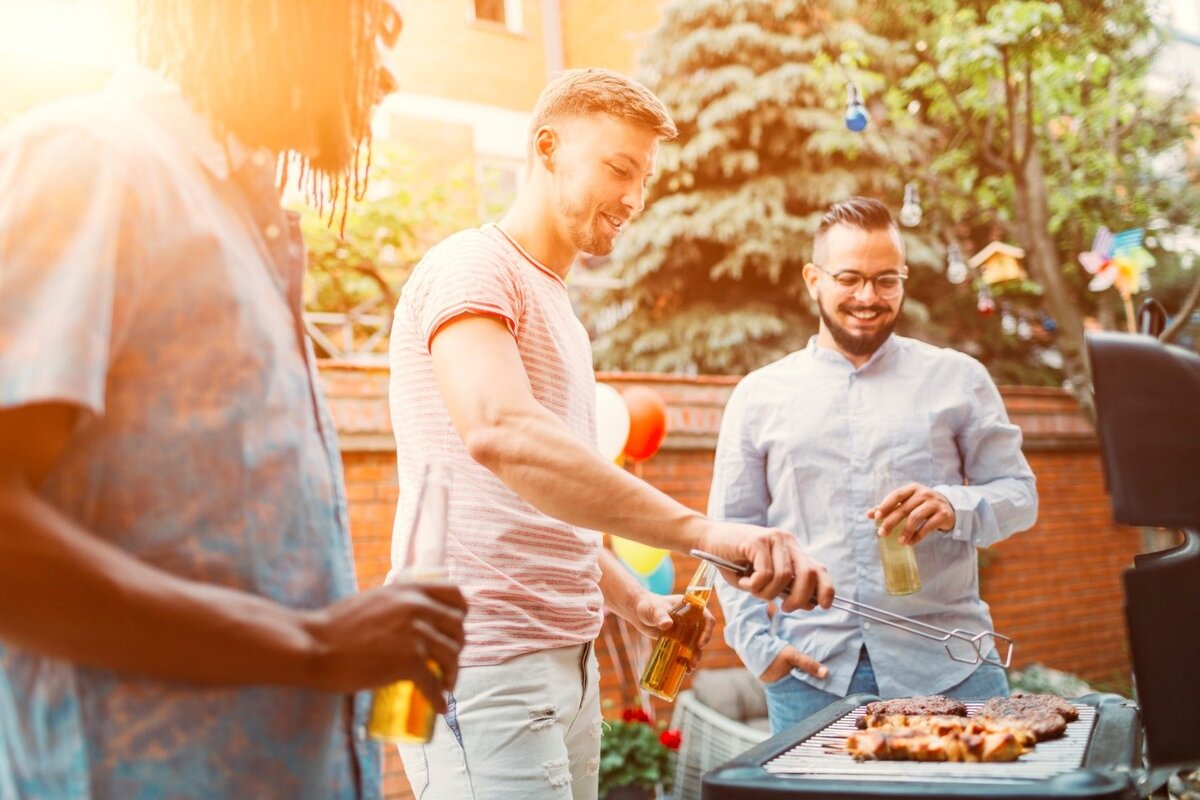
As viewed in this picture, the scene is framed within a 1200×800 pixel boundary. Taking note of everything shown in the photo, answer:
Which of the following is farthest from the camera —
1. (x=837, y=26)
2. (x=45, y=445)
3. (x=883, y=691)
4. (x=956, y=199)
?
(x=837, y=26)

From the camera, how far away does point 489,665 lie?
1800mm

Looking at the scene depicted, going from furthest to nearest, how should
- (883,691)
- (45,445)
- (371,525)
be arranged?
(371,525), (883,691), (45,445)

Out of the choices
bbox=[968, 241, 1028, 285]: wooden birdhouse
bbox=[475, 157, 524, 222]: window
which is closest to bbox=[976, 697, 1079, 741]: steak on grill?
bbox=[968, 241, 1028, 285]: wooden birdhouse

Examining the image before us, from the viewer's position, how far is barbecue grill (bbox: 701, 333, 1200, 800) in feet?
5.00

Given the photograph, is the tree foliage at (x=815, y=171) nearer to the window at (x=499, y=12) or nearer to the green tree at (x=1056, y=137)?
the green tree at (x=1056, y=137)

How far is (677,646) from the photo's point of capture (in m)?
2.21

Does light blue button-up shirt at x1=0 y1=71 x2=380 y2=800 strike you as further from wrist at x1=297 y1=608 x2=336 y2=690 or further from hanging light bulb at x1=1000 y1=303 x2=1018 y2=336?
hanging light bulb at x1=1000 y1=303 x2=1018 y2=336

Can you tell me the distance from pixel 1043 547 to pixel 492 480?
7.62 meters

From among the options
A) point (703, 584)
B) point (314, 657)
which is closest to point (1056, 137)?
point (703, 584)

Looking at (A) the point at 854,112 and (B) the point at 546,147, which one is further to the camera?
(A) the point at 854,112

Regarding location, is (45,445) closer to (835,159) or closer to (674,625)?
(674,625)

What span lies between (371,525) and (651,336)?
4.54 meters

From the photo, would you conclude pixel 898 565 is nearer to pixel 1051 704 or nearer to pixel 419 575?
pixel 1051 704

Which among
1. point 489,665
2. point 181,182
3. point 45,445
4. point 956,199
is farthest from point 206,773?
point 956,199
